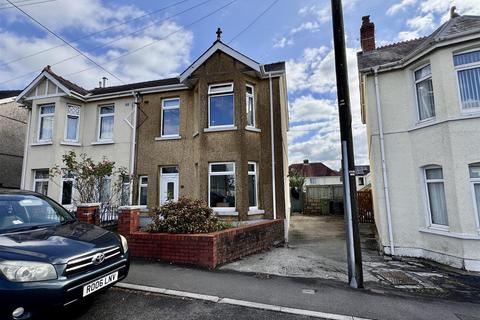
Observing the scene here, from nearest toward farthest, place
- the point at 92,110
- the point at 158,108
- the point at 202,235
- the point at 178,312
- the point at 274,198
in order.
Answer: the point at 178,312 < the point at 202,235 < the point at 274,198 < the point at 158,108 < the point at 92,110

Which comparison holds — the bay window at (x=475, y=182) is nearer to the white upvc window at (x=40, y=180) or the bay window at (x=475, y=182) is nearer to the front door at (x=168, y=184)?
the front door at (x=168, y=184)

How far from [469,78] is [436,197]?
11.3ft

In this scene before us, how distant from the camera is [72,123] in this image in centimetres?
1336

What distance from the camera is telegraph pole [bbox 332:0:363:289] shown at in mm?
5293

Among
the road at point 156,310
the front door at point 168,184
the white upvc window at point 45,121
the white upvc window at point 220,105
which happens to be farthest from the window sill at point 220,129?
the white upvc window at point 45,121

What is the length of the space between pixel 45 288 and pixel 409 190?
9063 millimetres

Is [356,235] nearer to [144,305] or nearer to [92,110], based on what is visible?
[144,305]

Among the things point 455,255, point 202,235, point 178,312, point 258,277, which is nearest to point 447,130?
point 455,255

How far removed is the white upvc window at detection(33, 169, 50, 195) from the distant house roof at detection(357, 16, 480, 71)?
14.8 metres

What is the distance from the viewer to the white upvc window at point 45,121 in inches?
520

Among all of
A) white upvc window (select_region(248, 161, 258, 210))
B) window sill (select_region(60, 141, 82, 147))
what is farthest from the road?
window sill (select_region(60, 141, 82, 147))

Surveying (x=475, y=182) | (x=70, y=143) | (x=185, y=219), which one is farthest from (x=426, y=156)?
(x=70, y=143)

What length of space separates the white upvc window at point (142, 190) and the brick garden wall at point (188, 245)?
4.99 meters

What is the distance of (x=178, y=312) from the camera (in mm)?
3922
